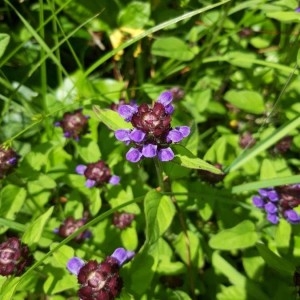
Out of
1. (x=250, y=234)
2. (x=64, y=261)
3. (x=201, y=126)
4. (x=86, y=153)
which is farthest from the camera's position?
(x=201, y=126)

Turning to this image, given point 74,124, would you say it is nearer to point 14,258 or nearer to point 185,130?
point 14,258

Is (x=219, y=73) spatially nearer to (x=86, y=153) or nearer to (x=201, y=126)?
(x=201, y=126)

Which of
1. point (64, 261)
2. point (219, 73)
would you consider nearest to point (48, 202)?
point (64, 261)

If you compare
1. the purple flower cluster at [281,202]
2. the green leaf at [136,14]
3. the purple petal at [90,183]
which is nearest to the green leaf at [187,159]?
the purple flower cluster at [281,202]

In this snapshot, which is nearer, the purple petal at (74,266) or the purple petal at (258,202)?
A: the purple petal at (74,266)

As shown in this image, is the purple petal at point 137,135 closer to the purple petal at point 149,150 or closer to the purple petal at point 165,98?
the purple petal at point 149,150

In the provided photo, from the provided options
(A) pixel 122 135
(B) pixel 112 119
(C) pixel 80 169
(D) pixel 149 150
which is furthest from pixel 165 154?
(C) pixel 80 169
